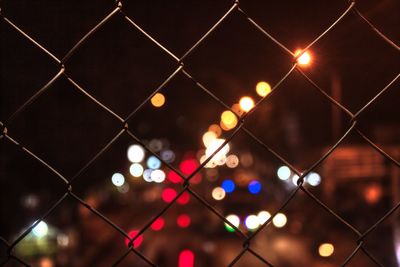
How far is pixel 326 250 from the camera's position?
17.6 m

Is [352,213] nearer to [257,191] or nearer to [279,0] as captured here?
[257,191]

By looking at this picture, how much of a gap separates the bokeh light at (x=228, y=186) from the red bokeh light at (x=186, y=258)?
7.24 meters

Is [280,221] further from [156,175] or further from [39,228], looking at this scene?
[156,175]

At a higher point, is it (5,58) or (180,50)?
(180,50)

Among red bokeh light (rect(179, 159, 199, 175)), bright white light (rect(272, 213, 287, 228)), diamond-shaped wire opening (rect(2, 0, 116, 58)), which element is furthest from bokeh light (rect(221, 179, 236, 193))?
diamond-shaped wire opening (rect(2, 0, 116, 58))

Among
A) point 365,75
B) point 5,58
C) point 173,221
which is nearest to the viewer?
point 365,75

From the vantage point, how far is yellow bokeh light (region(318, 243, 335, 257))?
17.5m

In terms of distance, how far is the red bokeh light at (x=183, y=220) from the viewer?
2781 centimetres

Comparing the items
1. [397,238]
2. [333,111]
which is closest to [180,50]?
[397,238]

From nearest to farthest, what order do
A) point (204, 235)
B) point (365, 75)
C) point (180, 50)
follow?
point (365, 75), point (180, 50), point (204, 235)

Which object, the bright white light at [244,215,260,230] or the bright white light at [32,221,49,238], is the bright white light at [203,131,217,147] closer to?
the bright white light at [32,221,49,238]

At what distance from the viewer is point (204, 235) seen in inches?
882

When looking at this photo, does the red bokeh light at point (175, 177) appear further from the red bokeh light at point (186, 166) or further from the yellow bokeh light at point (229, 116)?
the red bokeh light at point (186, 166)

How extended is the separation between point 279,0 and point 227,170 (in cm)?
2847
